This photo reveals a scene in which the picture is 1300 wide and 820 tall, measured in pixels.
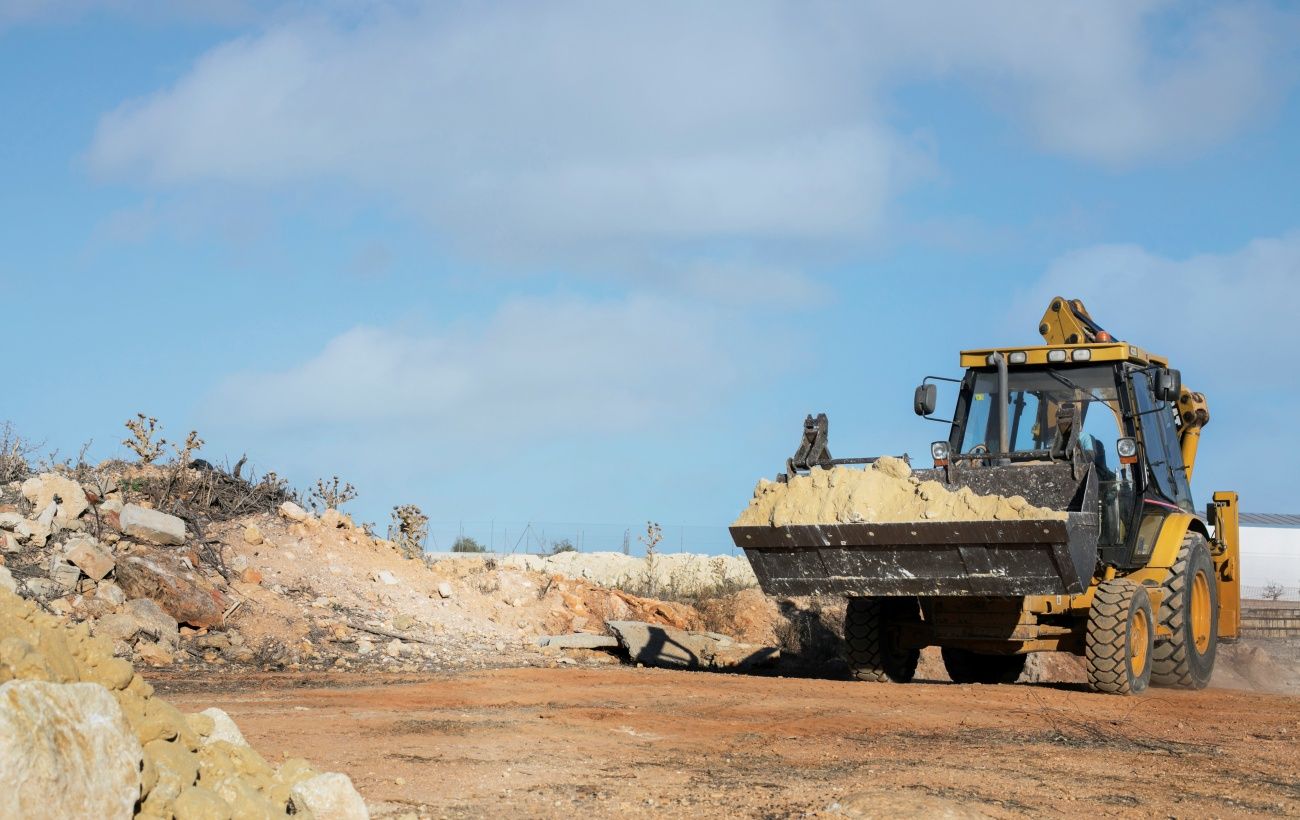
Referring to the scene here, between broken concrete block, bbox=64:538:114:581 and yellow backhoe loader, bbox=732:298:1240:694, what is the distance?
769 cm

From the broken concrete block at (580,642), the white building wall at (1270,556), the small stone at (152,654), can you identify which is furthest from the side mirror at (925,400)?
the white building wall at (1270,556)

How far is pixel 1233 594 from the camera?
14289 mm

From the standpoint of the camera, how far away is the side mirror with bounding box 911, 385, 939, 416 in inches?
501

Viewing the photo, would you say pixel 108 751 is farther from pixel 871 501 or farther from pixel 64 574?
pixel 64 574

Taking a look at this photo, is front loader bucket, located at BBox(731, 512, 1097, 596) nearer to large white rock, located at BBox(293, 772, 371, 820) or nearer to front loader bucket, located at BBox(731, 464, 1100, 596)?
front loader bucket, located at BBox(731, 464, 1100, 596)

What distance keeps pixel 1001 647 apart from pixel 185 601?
890 centimetres

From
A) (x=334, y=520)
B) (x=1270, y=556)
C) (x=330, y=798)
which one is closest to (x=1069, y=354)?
(x=330, y=798)

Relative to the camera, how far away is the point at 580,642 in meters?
16.2

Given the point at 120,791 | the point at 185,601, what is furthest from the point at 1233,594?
the point at 120,791

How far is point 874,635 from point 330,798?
831 cm

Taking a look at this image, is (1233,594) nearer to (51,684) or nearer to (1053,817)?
(1053,817)

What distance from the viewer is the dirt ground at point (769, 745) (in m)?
6.29

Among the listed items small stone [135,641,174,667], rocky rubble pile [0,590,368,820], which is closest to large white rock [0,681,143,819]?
rocky rubble pile [0,590,368,820]

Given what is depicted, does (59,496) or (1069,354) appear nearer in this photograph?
(1069,354)
